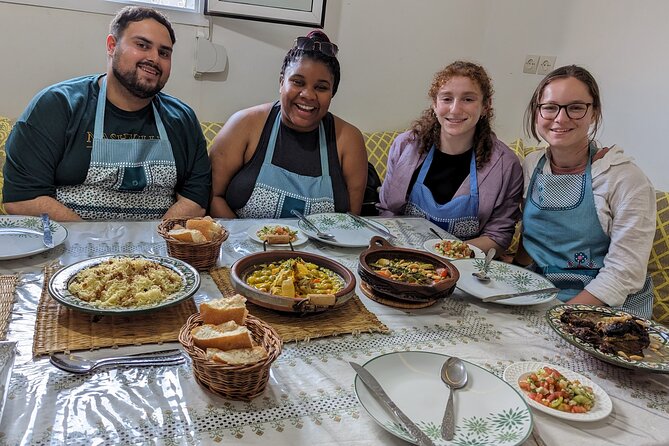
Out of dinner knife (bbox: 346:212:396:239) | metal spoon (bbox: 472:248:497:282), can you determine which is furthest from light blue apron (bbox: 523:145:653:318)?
dinner knife (bbox: 346:212:396:239)

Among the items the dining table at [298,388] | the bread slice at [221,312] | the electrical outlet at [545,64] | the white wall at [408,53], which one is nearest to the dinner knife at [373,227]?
the dining table at [298,388]

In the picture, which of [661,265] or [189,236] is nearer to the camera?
[189,236]

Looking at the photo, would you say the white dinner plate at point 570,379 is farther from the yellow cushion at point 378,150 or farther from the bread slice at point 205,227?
the yellow cushion at point 378,150

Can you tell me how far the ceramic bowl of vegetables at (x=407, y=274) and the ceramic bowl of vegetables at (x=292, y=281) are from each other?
0.29 feet

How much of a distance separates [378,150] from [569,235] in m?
1.44

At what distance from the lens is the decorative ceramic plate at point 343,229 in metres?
1.78

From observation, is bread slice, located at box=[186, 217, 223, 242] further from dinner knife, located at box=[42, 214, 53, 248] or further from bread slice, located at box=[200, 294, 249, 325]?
bread slice, located at box=[200, 294, 249, 325]

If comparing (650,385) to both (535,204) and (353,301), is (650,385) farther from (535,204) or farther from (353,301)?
(535,204)

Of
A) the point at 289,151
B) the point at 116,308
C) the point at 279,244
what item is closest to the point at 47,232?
the point at 116,308

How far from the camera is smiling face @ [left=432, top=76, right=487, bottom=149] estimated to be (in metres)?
2.30

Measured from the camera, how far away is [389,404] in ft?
3.14

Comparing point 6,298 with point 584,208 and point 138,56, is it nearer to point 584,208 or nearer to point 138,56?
point 138,56

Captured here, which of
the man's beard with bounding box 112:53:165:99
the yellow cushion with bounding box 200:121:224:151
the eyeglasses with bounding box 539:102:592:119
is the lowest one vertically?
the yellow cushion with bounding box 200:121:224:151

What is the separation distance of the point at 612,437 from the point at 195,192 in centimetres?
170
